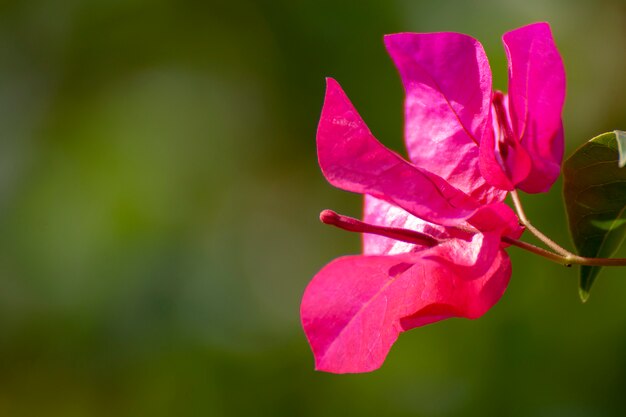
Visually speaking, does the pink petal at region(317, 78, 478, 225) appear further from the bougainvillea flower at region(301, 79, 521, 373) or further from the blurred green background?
the blurred green background

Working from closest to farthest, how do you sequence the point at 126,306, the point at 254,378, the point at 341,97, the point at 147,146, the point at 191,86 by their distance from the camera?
the point at 341,97
the point at 254,378
the point at 126,306
the point at 147,146
the point at 191,86

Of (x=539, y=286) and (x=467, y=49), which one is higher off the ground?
(x=467, y=49)

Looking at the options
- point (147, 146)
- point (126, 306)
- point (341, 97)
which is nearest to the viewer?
point (341, 97)

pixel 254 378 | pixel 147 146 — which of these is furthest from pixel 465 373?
pixel 147 146

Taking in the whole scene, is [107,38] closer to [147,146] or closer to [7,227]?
[147,146]

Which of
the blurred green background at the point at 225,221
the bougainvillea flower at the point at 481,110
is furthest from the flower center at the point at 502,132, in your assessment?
the blurred green background at the point at 225,221

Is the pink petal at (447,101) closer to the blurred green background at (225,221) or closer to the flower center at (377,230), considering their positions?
the flower center at (377,230)
